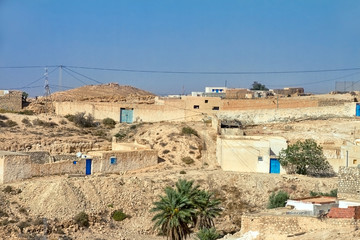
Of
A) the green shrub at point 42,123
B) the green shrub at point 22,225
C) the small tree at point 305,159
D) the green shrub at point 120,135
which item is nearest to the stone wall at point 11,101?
the green shrub at point 42,123

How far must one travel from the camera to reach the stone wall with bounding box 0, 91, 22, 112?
54656mm

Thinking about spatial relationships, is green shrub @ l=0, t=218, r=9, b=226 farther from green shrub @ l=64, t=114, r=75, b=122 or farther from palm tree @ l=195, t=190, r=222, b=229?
green shrub @ l=64, t=114, r=75, b=122

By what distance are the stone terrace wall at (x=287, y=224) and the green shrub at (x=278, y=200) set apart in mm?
10724

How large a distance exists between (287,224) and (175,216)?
7.62 m

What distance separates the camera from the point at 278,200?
3441 centimetres

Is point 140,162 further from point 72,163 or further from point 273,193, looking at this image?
point 273,193

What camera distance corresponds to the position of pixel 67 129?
47.8 m

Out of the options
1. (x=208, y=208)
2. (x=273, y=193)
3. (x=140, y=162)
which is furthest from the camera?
(x=140, y=162)

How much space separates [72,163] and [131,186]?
12.3 ft

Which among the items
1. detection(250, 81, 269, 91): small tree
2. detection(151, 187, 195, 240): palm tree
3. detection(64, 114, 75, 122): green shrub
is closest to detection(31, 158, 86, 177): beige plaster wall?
detection(151, 187, 195, 240): palm tree

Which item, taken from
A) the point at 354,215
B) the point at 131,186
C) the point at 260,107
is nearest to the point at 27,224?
the point at 131,186

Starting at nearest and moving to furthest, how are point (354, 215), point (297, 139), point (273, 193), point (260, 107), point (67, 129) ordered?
point (354, 215), point (273, 193), point (297, 139), point (67, 129), point (260, 107)

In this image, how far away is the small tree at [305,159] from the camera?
133 feet

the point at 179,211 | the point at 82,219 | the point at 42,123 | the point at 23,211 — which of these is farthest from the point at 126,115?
the point at 179,211
